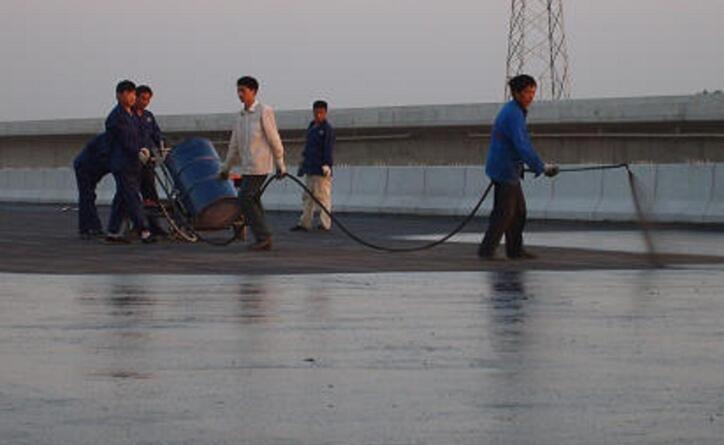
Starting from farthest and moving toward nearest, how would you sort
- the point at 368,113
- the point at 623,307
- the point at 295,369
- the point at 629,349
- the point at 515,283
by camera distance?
the point at 368,113 < the point at 515,283 < the point at 623,307 < the point at 629,349 < the point at 295,369

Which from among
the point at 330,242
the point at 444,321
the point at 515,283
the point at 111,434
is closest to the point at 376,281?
the point at 515,283

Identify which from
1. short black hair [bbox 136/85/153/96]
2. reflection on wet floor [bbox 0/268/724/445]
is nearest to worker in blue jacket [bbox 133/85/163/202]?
short black hair [bbox 136/85/153/96]

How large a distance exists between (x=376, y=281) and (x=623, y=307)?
3.59m

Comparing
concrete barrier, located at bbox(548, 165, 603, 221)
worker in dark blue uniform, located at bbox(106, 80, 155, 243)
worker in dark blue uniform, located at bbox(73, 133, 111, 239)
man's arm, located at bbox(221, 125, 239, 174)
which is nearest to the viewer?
man's arm, located at bbox(221, 125, 239, 174)

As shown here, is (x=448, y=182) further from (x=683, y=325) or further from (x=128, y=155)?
(x=683, y=325)

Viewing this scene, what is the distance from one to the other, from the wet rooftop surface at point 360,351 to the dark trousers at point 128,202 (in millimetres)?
3797

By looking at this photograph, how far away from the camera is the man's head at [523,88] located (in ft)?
76.7

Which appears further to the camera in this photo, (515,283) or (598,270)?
(598,270)

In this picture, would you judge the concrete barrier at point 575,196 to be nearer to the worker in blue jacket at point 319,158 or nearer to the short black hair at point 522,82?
the worker in blue jacket at point 319,158

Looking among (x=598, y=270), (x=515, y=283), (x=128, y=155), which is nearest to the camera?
(x=515, y=283)

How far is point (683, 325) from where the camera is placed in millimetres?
14656

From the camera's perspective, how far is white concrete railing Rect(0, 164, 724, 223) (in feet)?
113

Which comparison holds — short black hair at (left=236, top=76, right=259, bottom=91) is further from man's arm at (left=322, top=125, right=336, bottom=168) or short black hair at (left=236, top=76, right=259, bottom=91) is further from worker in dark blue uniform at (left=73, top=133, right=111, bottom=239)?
man's arm at (left=322, top=125, right=336, bottom=168)

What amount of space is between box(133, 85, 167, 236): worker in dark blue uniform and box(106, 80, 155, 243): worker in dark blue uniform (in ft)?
1.03
